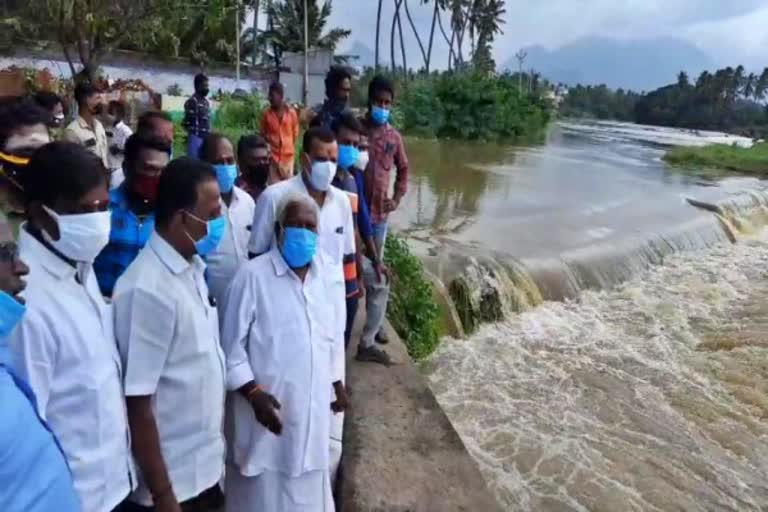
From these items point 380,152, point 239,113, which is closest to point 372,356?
point 380,152

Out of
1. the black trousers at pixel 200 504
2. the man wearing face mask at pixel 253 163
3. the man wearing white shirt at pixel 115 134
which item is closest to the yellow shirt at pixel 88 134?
the man wearing white shirt at pixel 115 134

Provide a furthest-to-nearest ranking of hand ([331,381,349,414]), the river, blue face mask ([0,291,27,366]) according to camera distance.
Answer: the river → hand ([331,381,349,414]) → blue face mask ([0,291,27,366])

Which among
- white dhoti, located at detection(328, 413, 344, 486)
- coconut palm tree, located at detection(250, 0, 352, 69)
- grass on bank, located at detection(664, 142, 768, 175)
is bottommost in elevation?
grass on bank, located at detection(664, 142, 768, 175)

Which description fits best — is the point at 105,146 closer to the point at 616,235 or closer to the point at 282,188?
the point at 282,188

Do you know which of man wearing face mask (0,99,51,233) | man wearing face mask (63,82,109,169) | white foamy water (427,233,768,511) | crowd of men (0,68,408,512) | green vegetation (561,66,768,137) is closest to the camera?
crowd of men (0,68,408,512)

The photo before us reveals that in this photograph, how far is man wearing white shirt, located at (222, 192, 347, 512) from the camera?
221 cm

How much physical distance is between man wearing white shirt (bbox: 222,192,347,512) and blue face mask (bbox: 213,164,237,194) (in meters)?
0.78

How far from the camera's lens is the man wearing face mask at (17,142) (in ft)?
6.93

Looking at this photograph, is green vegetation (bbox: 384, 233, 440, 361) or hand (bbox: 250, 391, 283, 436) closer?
hand (bbox: 250, 391, 283, 436)

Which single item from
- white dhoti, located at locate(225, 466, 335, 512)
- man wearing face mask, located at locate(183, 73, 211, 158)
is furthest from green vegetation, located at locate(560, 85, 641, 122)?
white dhoti, located at locate(225, 466, 335, 512)

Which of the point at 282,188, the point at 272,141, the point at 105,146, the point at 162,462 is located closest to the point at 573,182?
the point at 272,141

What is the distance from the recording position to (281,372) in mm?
2223

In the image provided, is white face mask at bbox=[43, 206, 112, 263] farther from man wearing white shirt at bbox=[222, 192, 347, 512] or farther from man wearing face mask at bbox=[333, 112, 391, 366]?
man wearing face mask at bbox=[333, 112, 391, 366]

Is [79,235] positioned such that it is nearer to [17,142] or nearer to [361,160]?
[17,142]
